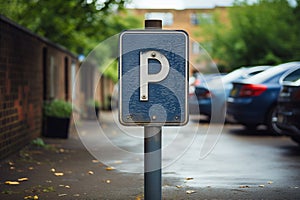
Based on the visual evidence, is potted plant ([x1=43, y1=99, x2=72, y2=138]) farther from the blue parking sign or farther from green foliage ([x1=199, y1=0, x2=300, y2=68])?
green foliage ([x1=199, y1=0, x2=300, y2=68])

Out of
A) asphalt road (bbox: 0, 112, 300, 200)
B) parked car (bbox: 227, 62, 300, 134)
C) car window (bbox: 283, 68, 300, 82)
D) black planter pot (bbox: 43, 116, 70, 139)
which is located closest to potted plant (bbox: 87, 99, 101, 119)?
asphalt road (bbox: 0, 112, 300, 200)

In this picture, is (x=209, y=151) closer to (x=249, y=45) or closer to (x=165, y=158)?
(x=165, y=158)

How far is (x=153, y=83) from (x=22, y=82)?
7.05 metres

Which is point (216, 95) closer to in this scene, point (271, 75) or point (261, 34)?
point (271, 75)

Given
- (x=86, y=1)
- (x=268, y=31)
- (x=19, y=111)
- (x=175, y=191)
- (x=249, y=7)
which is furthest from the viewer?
(x=249, y=7)

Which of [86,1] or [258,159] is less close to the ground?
[86,1]

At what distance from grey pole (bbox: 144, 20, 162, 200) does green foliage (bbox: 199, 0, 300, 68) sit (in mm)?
21220

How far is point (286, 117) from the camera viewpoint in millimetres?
10906

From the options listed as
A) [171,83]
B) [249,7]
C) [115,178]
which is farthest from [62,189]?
[249,7]

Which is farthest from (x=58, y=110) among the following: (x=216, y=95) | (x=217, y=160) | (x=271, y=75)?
(x=216, y=95)

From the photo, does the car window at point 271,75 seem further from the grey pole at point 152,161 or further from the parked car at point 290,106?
the grey pole at point 152,161

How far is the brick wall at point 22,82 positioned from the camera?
387 inches

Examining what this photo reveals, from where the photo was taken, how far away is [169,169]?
9.14 meters

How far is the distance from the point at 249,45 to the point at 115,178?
2273 cm
